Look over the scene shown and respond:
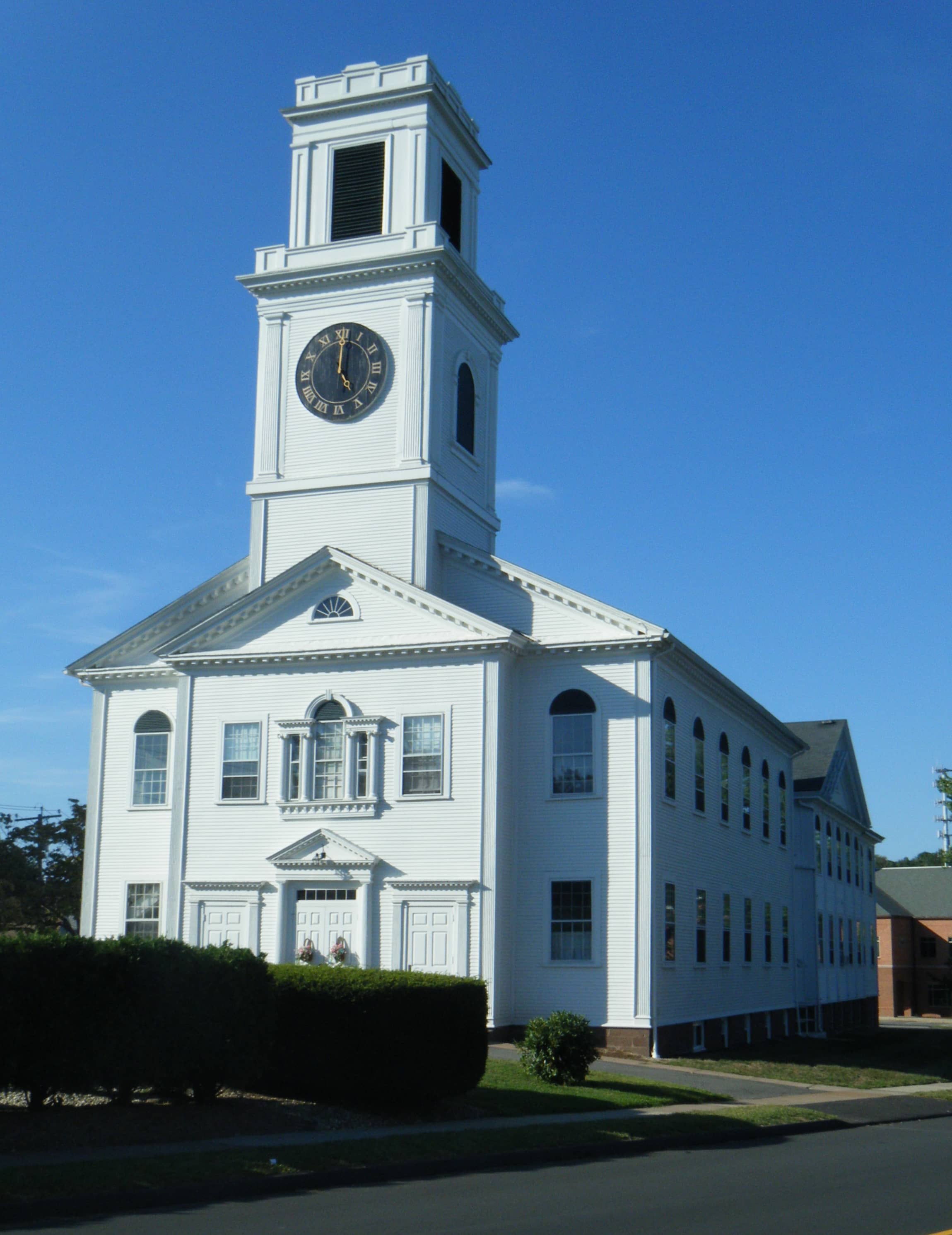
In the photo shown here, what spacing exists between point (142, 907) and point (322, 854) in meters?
5.73

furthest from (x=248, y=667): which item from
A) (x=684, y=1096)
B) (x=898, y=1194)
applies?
(x=898, y=1194)

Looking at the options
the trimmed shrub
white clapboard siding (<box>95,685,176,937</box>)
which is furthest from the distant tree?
the trimmed shrub

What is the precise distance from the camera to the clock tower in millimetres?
33875

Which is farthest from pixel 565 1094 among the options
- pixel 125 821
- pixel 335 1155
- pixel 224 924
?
pixel 125 821

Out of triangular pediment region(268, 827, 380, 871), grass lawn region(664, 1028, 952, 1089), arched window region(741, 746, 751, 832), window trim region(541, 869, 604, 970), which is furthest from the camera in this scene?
arched window region(741, 746, 751, 832)

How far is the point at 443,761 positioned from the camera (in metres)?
30.3

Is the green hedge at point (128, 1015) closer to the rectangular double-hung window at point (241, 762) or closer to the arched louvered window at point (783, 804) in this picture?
the rectangular double-hung window at point (241, 762)

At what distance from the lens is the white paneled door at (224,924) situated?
31109mm

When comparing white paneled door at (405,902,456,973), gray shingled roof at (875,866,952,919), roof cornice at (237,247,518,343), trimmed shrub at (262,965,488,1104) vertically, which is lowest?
trimmed shrub at (262,965,488,1104)

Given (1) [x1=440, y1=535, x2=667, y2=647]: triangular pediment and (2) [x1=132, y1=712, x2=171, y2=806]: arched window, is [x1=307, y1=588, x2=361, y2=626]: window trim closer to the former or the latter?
(1) [x1=440, y1=535, x2=667, y2=647]: triangular pediment

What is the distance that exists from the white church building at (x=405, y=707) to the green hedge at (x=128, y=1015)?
504 inches

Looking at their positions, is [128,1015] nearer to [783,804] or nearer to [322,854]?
[322,854]

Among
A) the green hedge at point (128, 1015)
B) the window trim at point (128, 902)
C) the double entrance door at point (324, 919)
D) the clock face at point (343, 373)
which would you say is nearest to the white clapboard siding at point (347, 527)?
the clock face at point (343, 373)

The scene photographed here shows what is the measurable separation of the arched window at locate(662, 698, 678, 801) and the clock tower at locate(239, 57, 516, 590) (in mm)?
6098
